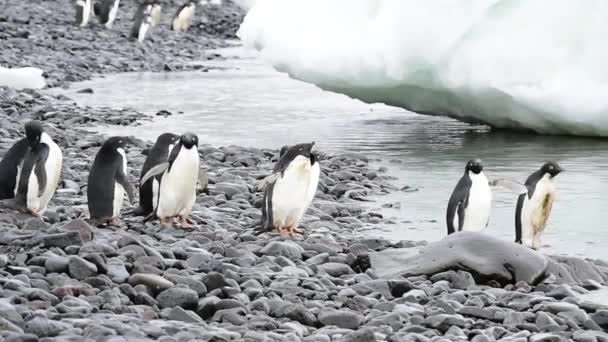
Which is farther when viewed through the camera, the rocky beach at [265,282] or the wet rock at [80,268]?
the wet rock at [80,268]

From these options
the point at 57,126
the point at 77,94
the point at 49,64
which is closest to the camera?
→ the point at 57,126

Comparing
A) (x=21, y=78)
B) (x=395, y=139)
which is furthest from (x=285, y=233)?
(x=21, y=78)

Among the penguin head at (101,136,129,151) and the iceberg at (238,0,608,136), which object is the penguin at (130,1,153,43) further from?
the penguin head at (101,136,129,151)

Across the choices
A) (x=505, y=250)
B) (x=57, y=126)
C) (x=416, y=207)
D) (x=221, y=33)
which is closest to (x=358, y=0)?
(x=57, y=126)

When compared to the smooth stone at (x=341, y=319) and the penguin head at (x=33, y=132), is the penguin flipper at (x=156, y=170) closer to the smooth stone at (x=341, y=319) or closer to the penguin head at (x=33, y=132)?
the penguin head at (x=33, y=132)

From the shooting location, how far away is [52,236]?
16.0 feet

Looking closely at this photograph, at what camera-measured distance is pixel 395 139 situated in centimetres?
1091

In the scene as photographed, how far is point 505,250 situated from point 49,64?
12741mm

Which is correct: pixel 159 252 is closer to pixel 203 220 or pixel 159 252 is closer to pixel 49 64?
pixel 203 220

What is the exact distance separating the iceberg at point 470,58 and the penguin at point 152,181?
4.19 m

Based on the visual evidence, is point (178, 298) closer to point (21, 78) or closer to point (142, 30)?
point (21, 78)

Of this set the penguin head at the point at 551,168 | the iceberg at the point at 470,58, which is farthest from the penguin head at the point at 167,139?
the iceberg at the point at 470,58

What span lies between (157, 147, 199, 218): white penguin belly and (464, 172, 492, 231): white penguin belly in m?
1.54

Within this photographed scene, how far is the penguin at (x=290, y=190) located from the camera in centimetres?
626
